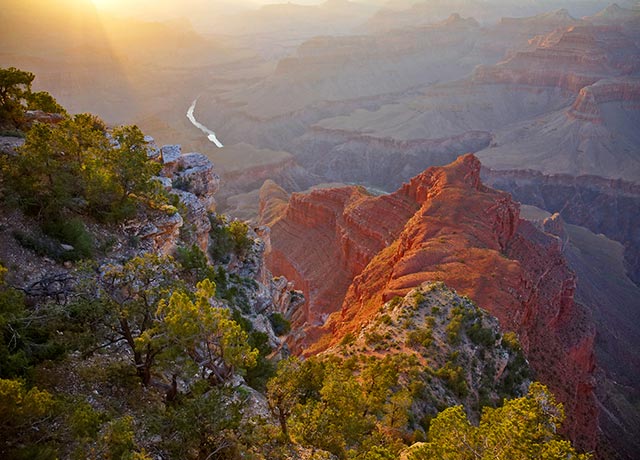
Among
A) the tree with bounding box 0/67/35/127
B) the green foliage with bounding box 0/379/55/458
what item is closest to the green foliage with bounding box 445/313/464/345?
the green foliage with bounding box 0/379/55/458

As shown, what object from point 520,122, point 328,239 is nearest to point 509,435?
point 328,239

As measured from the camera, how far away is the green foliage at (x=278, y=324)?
28156 millimetres

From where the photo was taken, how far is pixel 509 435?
11602 mm

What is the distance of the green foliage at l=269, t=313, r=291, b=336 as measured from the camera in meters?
28.2

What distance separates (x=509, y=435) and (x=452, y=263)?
27642mm

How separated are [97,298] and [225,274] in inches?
524

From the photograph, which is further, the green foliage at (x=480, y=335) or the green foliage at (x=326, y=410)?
the green foliage at (x=480, y=335)

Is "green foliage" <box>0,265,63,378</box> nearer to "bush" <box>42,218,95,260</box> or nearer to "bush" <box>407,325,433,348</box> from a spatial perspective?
"bush" <box>42,218,95,260</box>

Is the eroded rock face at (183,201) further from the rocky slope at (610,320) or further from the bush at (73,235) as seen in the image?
the rocky slope at (610,320)

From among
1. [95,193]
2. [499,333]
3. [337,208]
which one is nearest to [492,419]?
[499,333]

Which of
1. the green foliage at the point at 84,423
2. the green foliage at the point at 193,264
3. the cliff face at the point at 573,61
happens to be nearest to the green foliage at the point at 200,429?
the green foliage at the point at 84,423

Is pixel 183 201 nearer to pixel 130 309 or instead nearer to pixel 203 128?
pixel 130 309

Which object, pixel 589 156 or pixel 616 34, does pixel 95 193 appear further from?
pixel 616 34

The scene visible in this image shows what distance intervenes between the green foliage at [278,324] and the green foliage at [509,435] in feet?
50.4
